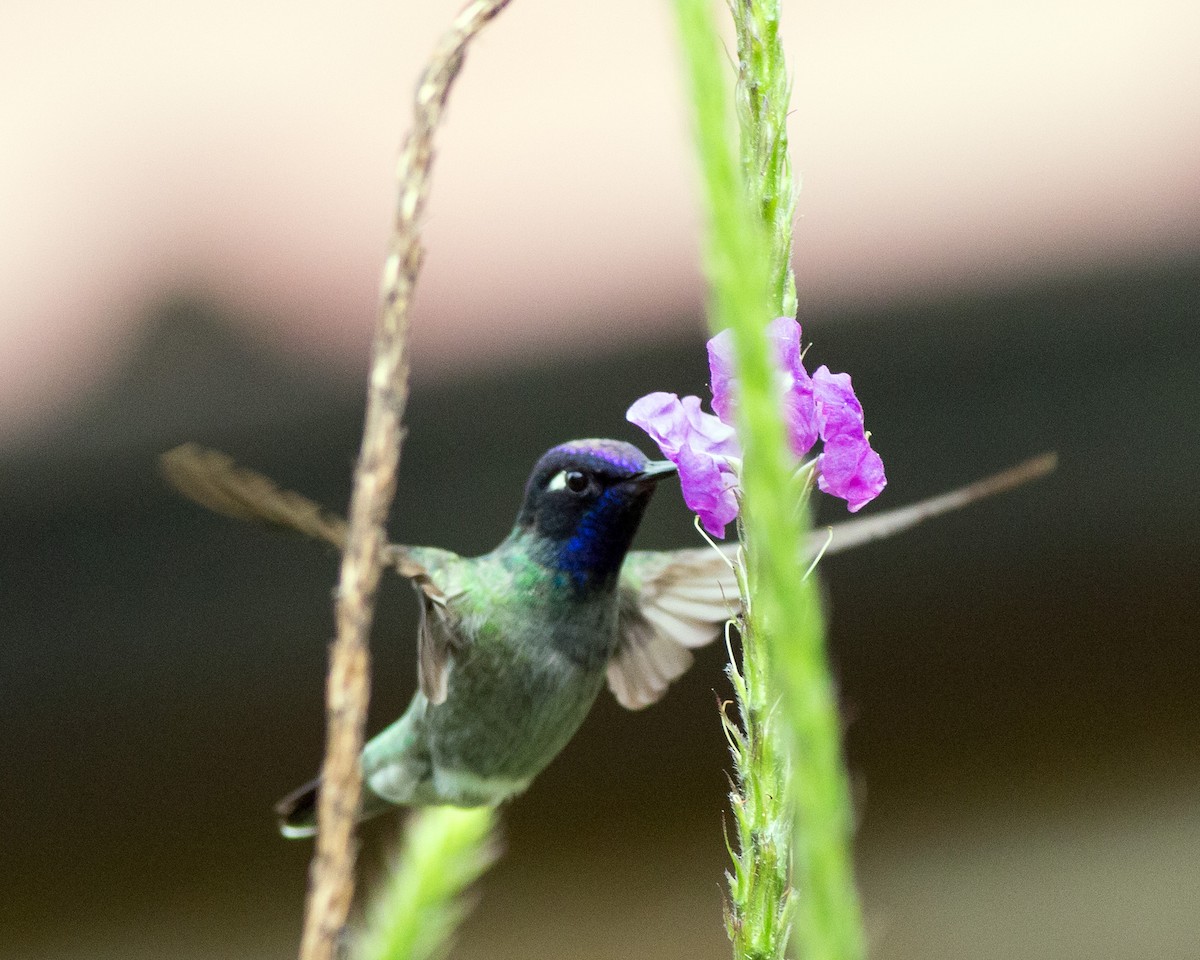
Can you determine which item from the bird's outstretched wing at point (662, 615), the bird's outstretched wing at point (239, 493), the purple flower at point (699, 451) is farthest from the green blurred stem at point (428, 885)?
the bird's outstretched wing at point (662, 615)

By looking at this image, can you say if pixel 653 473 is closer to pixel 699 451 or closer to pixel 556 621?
pixel 556 621

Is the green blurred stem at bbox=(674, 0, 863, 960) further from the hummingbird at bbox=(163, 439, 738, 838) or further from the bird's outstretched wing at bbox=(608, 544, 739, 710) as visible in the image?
the bird's outstretched wing at bbox=(608, 544, 739, 710)

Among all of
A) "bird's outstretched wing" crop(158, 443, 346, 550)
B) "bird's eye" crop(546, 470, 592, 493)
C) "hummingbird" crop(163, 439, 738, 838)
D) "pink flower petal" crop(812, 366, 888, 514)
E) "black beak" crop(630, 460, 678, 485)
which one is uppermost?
"bird's eye" crop(546, 470, 592, 493)

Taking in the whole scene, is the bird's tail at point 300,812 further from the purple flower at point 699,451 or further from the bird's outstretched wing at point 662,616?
the purple flower at point 699,451

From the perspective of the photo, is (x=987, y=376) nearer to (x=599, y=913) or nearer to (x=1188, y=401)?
(x=1188, y=401)

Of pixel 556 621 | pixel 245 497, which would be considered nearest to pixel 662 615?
pixel 556 621

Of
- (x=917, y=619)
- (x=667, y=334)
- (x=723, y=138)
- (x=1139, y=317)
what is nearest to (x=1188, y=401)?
(x=1139, y=317)

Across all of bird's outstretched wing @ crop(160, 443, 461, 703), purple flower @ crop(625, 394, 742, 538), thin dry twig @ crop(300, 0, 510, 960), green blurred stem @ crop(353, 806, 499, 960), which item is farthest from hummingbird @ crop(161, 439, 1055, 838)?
thin dry twig @ crop(300, 0, 510, 960)
